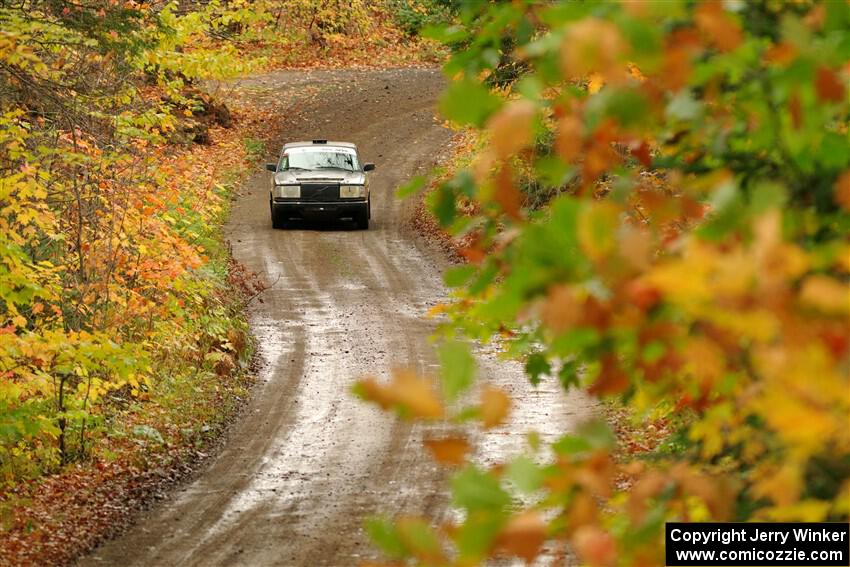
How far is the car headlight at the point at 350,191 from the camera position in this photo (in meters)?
24.9

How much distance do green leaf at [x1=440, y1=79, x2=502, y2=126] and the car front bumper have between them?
2258 cm

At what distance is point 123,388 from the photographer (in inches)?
526

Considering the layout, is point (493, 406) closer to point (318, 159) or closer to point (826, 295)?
point (826, 295)

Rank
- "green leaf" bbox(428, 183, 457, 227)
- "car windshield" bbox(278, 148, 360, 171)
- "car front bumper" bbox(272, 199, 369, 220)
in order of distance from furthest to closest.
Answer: "car windshield" bbox(278, 148, 360, 171), "car front bumper" bbox(272, 199, 369, 220), "green leaf" bbox(428, 183, 457, 227)

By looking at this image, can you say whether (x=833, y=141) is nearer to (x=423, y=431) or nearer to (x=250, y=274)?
(x=423, y=431)

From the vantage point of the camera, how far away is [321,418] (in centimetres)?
1321

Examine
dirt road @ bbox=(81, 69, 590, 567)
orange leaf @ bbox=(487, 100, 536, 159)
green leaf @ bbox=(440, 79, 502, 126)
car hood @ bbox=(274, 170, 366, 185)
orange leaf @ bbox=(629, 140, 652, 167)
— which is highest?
green leaf @ bbox=(440, 79, 502, 126)

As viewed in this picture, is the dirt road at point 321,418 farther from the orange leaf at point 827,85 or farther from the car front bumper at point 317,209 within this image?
the orange leaf at point 827,85

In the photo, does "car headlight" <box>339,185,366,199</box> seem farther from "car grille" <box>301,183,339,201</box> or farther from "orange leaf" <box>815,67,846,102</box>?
"orange leaf" <box>815,67,846,102</box>

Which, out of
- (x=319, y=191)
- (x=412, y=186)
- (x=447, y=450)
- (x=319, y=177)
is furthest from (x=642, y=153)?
(x=319, y=191)

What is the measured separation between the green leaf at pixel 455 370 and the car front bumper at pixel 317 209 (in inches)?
894

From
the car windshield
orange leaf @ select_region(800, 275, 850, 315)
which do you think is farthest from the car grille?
orange leaf @ select_region(800, 275, 850, 315)

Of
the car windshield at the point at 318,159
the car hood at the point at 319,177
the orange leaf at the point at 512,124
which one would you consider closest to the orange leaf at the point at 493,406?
the orange leaf at the point at 512,124

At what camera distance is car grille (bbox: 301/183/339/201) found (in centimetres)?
2483
